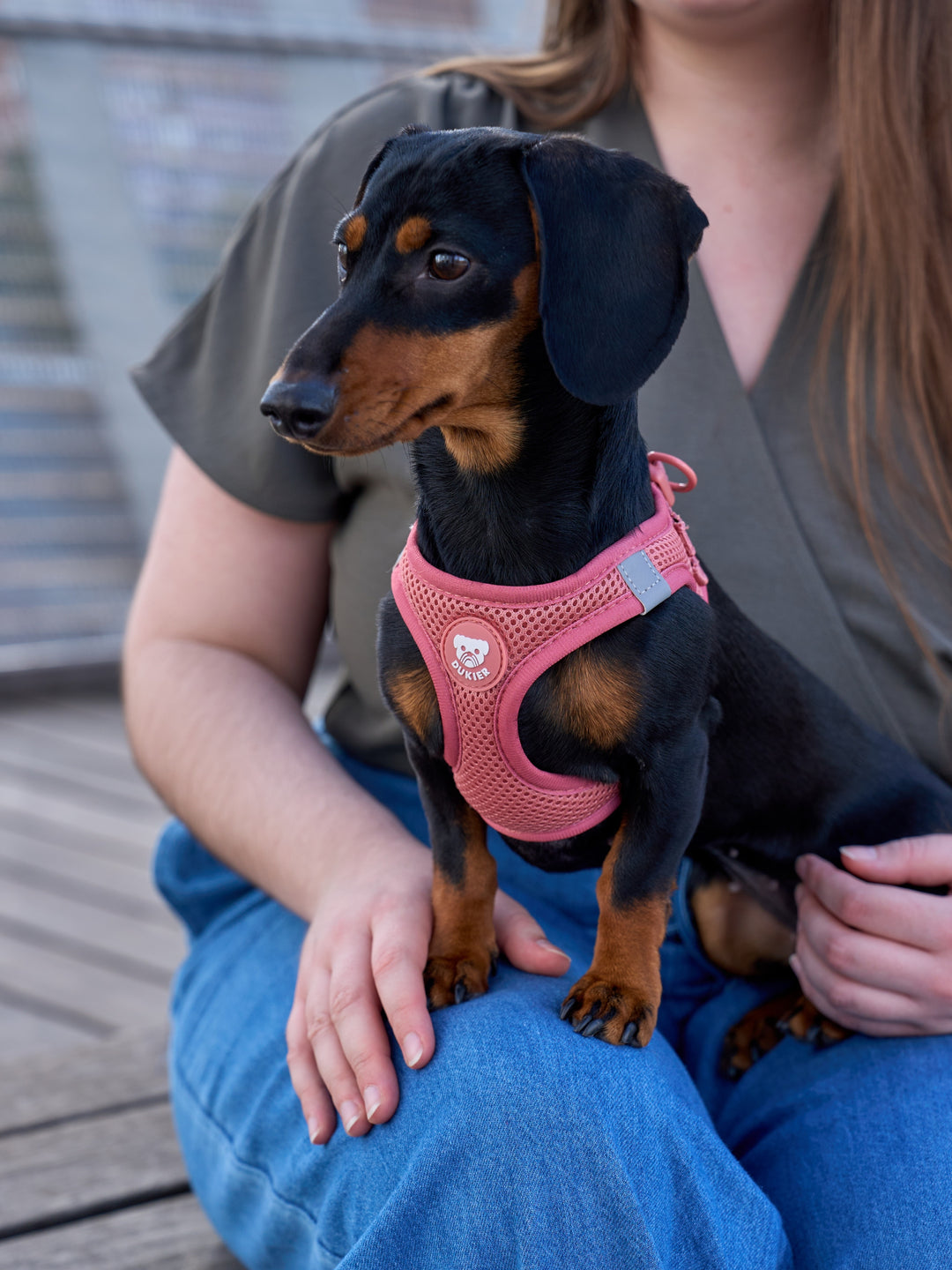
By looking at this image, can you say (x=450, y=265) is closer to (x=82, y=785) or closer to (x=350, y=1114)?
(x=350, y=1114)

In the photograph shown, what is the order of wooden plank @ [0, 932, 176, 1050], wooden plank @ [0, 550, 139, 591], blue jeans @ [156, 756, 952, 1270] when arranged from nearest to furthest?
blue jeans @ [156, 756, 952, 1270] → wooden plank @ [0, 932, 176, 1050] → wooden plank @ [0, 550, 139, 591]

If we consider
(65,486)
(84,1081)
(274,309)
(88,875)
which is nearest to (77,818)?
(88,875)

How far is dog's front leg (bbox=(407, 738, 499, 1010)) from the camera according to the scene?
1090 mm

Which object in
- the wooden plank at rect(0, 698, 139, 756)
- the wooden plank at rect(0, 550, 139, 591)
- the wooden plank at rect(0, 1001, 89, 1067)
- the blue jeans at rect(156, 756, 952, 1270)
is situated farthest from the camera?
the wooden plank at rect(0, 550, 139, 591)

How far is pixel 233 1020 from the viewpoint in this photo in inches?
50.2

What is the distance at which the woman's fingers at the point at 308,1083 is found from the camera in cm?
107

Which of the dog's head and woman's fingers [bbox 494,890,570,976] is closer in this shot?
the dog's head

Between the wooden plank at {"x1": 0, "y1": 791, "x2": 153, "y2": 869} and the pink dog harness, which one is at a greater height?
the pink dog harness

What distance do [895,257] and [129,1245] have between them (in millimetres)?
1412

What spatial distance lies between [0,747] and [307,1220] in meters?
3.07

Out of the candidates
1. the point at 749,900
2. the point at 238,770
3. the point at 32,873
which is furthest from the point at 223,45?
the point at 749,900

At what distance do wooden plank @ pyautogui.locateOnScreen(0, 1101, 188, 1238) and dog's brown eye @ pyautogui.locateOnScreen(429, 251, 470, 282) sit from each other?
1.12 metres

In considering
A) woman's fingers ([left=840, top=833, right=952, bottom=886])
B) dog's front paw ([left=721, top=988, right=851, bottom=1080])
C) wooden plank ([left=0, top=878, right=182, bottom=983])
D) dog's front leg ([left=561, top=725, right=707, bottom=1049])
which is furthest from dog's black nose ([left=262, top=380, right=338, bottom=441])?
wooden plank ([left=0, top=878, right=182, bottom=983])

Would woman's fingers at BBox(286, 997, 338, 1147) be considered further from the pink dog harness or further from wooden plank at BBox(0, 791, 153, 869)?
wooden plank at BBox(0, 791, 153, 869)
